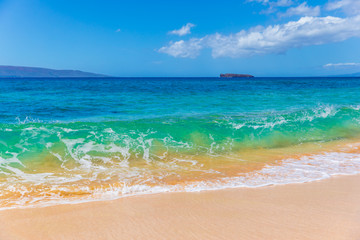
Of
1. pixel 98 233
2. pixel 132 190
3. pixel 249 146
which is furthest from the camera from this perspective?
pixel 249 146

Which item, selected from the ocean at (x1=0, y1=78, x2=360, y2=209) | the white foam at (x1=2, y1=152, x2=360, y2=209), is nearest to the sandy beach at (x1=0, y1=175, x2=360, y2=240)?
the white foam at (x1=2, y1=152, x2=360, y2=209)

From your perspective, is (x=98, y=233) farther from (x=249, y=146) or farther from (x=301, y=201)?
(x=249, y=146)

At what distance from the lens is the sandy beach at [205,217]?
10.0 ft

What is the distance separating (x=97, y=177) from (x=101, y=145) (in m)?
2.22

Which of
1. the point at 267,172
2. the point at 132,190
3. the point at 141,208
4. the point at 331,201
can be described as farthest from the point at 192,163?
the point at 331,201

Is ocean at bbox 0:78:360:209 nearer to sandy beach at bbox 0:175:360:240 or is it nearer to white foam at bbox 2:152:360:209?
white foam at bbox 2:152:360:209

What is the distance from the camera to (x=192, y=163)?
21.0 ft

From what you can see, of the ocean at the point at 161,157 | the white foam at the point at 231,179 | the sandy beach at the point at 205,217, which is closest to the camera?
the sandy beach at the point at 205,217

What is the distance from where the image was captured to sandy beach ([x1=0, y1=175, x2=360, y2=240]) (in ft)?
10.0

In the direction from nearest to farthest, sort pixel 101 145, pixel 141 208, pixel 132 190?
pixel 141 208
pixel 132 190
pixel 101 145

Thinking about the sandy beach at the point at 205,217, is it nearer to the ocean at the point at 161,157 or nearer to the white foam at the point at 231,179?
the white foam at the point at 231,179

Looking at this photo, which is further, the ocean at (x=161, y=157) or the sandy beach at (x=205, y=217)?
the ocean at (x=161, y=157)

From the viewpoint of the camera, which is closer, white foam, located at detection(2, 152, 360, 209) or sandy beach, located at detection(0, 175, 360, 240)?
sandy beach, located at detection(0, 175, 360, 240)

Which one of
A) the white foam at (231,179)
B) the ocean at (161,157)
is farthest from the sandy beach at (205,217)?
the ocean at (161,157)
